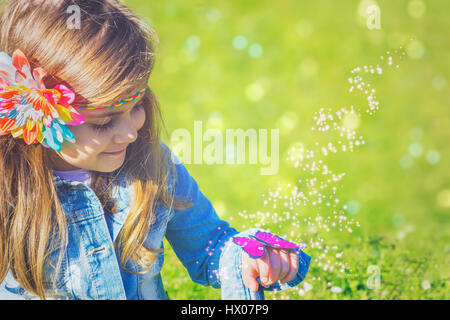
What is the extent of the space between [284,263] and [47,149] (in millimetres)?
697

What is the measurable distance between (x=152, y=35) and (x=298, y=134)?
500mm

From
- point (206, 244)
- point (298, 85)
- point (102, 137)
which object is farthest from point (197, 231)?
point (298, 85)

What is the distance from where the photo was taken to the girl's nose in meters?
1.29

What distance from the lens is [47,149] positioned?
1.33 metres

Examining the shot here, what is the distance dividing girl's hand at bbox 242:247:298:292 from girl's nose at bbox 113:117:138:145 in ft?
1.45

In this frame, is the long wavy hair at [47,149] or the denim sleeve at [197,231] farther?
the denim sleeve at [197,231]

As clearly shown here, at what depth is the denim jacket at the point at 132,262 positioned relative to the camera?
4.53ft

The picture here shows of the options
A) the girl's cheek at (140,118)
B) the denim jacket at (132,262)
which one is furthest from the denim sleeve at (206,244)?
the girl's cheek at (140,118)

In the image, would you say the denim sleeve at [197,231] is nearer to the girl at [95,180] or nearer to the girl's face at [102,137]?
the girl at [95,180]

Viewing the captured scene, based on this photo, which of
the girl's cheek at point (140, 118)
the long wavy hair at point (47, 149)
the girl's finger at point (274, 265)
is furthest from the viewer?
the girl's finger at point (274, 265)

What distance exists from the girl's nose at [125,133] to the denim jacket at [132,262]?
149 mm

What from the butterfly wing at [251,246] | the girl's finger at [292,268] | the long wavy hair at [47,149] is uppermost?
the long wavy hair at [47,149]
